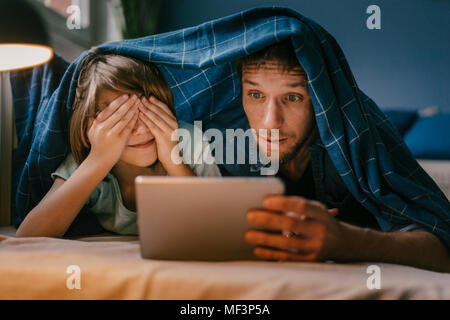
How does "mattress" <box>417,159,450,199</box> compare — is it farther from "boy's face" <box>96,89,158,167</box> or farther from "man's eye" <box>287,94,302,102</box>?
"boy's face" <box>96,89,158,167</box>

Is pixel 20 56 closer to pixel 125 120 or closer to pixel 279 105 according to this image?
pixel 125 120

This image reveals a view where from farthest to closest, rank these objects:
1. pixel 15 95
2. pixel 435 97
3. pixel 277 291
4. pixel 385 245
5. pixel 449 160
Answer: pixel 449 160 → pixel 435 97 → pixel 15 95 → pixel 385 245 → pixel 277 291

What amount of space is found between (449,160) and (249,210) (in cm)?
125

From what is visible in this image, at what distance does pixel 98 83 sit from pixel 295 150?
1.56 feet

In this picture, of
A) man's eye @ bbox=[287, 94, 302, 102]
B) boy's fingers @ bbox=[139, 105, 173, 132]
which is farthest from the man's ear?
man's eye @ bbox=[287, 94, 302, 102]

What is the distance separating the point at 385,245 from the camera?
0.63 m

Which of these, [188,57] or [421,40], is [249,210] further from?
[421,40]

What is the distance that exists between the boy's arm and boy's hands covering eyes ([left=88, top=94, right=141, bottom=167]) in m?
0.02

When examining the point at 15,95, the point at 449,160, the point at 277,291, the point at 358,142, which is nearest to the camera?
the point at 277,291

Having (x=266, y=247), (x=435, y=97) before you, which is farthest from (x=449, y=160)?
(x=266, y=247)

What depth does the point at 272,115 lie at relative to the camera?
0.85 meters

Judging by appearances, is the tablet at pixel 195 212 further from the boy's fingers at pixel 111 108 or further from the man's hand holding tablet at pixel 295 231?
the boy's fingers at pixel 111 108

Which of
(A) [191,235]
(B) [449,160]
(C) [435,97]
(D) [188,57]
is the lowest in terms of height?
(B) [449,160]

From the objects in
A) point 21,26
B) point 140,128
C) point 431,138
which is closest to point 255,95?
point 140,128
